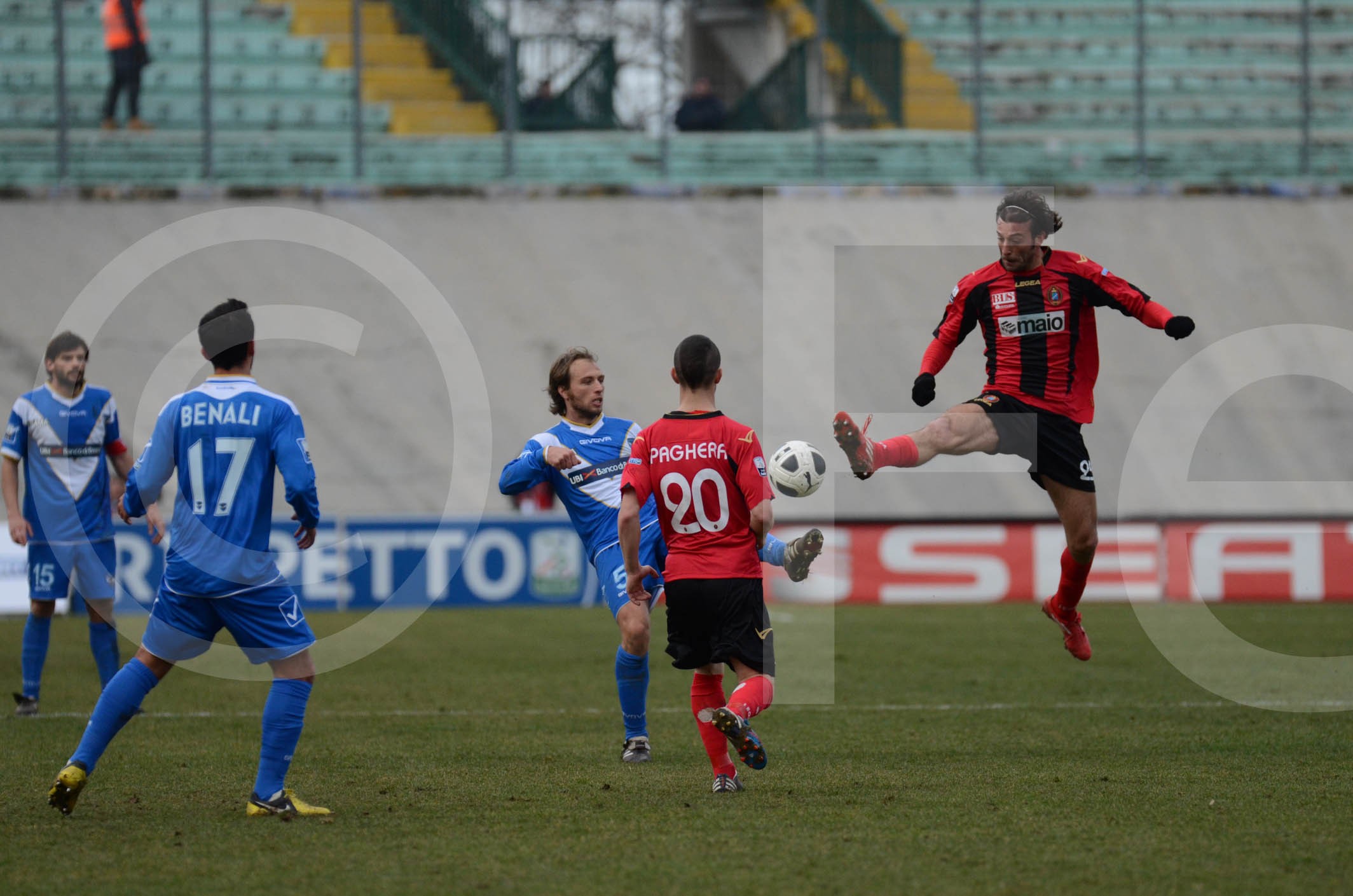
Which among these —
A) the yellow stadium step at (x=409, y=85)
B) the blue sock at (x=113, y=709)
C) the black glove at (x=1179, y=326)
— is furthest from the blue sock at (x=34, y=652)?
the yellow stadium step at (x=409, y=85)

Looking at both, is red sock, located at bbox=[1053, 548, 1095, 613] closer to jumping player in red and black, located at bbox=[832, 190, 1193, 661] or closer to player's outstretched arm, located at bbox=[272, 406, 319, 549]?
jumping player in red and black, located at bbox=[832, 190, 1193, 661]

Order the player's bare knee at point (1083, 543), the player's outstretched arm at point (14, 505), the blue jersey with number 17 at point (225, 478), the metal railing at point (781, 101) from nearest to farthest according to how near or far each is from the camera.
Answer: the blue jersey with number 17 at point (225, 478)
the player's bare knee at point (1083, 543)
the player's outstretched arm at point (14, 505)
the metal railing at point (781, 101)

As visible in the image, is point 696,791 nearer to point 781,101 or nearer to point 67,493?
point 67,493

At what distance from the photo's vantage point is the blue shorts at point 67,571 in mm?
9656

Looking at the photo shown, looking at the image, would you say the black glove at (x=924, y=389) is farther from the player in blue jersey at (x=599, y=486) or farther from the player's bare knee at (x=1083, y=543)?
the player's bare knee at (x=1083, y=543)

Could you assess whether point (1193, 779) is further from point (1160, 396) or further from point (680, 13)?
point (680, 13)

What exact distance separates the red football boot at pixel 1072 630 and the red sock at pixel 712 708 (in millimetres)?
2464

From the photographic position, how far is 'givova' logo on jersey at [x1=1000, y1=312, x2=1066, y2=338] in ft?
25.6

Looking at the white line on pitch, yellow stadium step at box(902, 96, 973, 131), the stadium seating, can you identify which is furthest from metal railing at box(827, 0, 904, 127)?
the white line on pitch

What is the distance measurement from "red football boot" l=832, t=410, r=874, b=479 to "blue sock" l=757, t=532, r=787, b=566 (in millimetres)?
497

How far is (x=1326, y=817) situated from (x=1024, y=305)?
3.07 metres

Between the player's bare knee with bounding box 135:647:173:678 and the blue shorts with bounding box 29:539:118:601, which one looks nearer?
the player's bare knee with bounding box 135:647:173:678

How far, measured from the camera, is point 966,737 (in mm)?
8258

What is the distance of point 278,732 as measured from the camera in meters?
5.96
